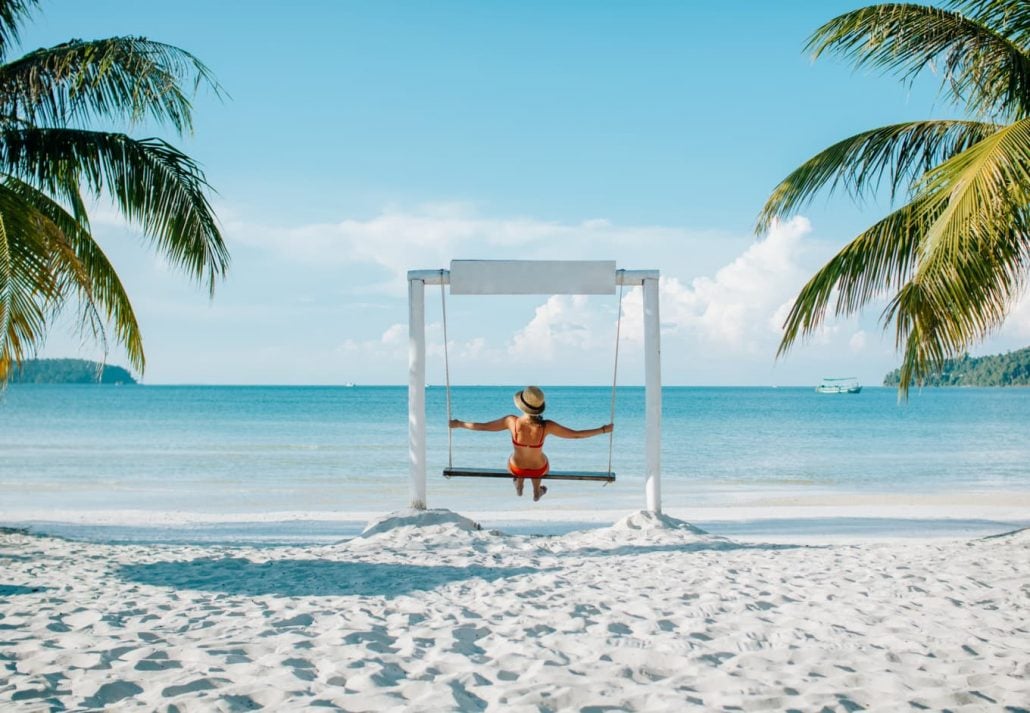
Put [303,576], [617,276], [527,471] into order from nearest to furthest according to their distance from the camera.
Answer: [303,576]
[527,471]
[617,276]

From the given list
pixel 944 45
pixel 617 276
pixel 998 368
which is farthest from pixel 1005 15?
pixel 998 368

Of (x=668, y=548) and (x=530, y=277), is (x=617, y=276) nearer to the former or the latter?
(x=530, y=277)

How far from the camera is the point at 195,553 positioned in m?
6.29

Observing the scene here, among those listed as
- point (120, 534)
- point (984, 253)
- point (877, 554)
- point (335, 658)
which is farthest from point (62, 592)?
point (984, 253)

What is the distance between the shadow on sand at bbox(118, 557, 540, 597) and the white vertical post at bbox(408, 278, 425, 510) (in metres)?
1.34

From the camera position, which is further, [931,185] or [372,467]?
[372,467]

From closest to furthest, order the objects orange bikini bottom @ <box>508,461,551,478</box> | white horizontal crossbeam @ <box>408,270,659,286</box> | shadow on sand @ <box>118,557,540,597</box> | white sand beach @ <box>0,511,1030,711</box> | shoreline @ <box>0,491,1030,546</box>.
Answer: white sand beach @ <box>0,511,1030,711</box> → shadow on sand @ <box>118,557,540,597</box> → orange bikini bottom @ <box>508,461,551,478</box> → white horizontal crossbeam @ <box>408,270,659,286</box> → shoreline @ <box>0,491,1030,546</box>

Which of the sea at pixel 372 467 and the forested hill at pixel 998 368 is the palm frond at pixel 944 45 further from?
the forested hill at pixel 998 368

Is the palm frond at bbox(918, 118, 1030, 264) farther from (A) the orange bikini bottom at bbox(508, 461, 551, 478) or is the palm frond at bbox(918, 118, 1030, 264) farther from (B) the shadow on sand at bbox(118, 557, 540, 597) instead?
(B) the shadow on sand at bbox(118, 557, 540, 597)

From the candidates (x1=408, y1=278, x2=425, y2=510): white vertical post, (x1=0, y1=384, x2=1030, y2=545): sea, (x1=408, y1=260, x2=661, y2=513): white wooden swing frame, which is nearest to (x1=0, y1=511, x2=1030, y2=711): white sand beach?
(x1=408, y1=278, x2=425, y2=510): white vertical post

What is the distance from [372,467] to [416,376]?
517 inches

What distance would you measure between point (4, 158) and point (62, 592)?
11.5 feet

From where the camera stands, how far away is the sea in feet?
33.2

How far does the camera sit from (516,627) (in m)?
4.05
